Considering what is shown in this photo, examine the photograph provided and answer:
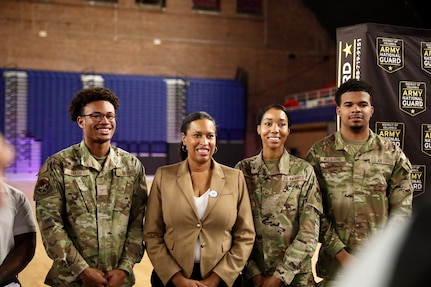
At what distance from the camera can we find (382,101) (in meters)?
4.02

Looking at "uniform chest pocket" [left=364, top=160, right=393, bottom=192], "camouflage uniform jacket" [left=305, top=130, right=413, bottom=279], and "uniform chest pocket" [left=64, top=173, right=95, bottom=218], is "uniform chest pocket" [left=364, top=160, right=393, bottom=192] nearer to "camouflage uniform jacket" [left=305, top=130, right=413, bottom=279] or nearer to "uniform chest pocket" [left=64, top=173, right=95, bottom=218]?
"camouflage uniform jacket" [left=305, top=130, right=413, bottom=279]

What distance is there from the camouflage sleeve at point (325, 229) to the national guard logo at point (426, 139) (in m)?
1.45

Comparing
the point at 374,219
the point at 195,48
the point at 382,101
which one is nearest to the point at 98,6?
the point at 195,48

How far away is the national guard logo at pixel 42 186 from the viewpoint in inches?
102

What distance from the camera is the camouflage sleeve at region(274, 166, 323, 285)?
2.72 m

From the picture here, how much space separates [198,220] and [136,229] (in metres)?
0.39

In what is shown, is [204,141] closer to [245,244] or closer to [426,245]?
[245,244]

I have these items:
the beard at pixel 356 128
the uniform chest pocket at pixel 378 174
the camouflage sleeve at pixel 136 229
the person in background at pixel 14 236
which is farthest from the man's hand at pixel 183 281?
the beard at pixel 356 128

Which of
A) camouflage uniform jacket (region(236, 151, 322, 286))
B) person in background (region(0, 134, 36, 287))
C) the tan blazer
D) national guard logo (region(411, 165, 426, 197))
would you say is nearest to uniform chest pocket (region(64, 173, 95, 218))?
person in background (region(0, 134, 36, 287))

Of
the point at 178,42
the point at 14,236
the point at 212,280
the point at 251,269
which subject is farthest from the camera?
the point at 178,42

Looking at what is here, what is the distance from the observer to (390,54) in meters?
4.05

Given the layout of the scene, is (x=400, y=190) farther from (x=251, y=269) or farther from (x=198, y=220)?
(x=198, y=220)

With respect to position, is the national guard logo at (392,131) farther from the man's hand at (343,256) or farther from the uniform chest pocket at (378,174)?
the man's hand at (343,256)

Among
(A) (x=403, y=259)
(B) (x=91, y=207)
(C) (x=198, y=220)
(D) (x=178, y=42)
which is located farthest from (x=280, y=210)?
(D) (x=178, y=42)
